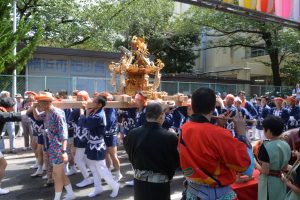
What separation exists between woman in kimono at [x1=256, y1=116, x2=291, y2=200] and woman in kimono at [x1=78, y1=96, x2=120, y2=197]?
2887mm

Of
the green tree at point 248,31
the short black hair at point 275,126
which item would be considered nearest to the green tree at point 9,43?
the short black hair at point 275,126

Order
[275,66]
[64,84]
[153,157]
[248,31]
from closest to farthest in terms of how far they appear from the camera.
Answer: [153,157]
[64,84]
[248,31]
[275,66]

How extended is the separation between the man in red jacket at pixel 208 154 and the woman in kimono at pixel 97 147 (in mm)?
3180

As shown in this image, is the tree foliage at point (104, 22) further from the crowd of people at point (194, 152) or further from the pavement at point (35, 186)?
the crowd of people at point (194, 152)

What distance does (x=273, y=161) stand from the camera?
141 inches

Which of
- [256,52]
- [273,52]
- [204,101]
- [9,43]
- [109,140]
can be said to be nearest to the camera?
[204,101]

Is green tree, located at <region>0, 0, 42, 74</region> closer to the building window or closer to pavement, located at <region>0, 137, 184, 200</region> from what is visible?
pavement, located at <region>0, 137, 184, 200</region>

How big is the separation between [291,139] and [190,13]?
22439 millimetres

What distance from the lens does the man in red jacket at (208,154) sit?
106 inches

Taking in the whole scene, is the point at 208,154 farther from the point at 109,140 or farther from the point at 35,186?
the point at 35,186

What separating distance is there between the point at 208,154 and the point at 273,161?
122 centimetres

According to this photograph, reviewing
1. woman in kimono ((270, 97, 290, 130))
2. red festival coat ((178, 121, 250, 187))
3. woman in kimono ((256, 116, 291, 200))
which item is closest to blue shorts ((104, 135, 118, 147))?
woman in kimono ((256, 116, 291, 200))

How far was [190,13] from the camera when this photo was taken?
84.0 feet

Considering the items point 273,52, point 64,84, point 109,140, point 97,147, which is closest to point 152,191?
point 97,147
